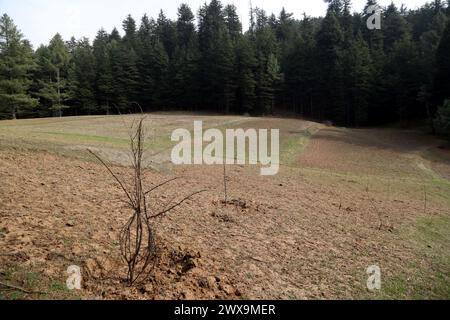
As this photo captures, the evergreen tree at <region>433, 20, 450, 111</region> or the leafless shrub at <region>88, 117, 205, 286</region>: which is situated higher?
the evergreen tree at <region>433, 20, 450, 111</region>

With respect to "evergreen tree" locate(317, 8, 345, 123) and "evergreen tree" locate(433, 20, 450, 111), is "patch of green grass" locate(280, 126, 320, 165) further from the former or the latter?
"evergreen tree" locate(317, 8, 345, 123)

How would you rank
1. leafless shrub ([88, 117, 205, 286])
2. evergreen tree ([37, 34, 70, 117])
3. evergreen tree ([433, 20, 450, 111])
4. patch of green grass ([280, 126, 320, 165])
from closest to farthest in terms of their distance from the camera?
leafless shrub ([88, 117, 205, 286]), patch of green grass ([280, 126, 320, 165]), evergreen tree ([433, 20, 450, 111]), evergreen tree ([37, 34, 70, 117])

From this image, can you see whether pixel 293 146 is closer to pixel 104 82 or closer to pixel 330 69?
pixel 330 69

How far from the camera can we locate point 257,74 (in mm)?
63344

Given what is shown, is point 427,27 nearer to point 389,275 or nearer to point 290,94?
point 290,94

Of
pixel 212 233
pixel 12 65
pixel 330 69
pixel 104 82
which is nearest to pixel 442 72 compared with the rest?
pixel 330 69

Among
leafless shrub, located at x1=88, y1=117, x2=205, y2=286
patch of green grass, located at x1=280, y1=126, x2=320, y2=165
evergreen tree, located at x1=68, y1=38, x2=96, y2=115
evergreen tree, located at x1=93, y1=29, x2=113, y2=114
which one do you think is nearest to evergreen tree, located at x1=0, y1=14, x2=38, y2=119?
evergreen tree, located at x1=68, y1=38, x2=96, y2=115

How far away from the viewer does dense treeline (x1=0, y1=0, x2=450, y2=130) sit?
4900cm

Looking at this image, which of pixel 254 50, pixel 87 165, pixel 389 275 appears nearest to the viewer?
pixel 389 275

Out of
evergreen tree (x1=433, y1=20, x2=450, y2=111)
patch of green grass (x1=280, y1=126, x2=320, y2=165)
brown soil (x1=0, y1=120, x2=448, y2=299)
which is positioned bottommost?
brown soil (x1=0, y1=120, x2=448, y2=299)

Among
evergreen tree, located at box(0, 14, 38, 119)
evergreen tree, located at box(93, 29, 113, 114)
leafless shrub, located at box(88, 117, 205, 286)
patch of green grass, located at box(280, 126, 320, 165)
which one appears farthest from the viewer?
evergreen tree, located at box(93, 29, 113, 114)
